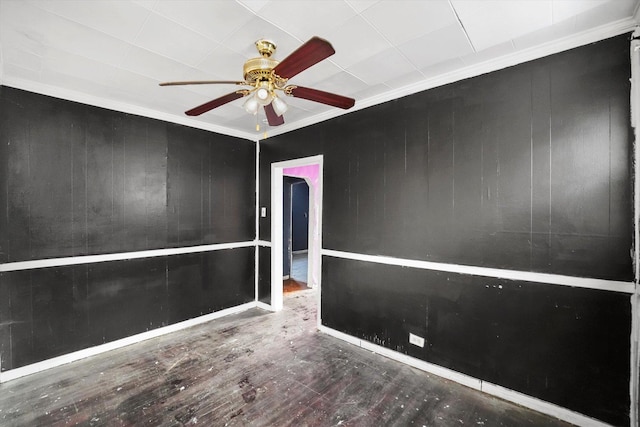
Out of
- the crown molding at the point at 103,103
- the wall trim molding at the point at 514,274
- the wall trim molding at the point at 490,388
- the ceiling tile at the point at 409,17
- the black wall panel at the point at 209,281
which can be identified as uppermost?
the ceiling tile at the point at 409,17

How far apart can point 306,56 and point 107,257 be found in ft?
10.2

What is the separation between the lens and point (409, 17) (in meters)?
1.75

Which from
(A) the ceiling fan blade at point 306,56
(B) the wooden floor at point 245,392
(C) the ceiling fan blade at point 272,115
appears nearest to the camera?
(A) the ceiling fan blade at point 306,56

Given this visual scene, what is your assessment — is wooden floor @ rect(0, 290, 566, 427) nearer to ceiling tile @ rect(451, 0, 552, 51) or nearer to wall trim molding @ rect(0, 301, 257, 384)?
wall trim molding @ rect(0, 301, 257, 384)

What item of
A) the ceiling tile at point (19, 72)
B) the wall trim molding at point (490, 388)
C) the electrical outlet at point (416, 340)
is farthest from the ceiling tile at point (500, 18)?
the ceiling tile at point (19, 72)

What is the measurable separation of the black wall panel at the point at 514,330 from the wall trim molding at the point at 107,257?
219 centimetres

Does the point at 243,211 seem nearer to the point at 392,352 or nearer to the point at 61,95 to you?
the point at 61,95

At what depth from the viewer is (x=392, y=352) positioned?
290 centimetres

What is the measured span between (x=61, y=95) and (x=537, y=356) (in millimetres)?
4913

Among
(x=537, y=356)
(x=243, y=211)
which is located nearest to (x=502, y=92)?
(x=537, y=356)

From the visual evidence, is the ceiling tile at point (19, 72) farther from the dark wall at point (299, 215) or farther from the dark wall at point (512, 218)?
the dark wall at point (299, 215)

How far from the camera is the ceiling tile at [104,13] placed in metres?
1.62

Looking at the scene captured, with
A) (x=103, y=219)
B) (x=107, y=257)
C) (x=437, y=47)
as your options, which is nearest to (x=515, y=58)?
(x=437, y=47)

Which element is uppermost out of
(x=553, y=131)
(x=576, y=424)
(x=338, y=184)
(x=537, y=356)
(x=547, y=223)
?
(x=553, y=131)
